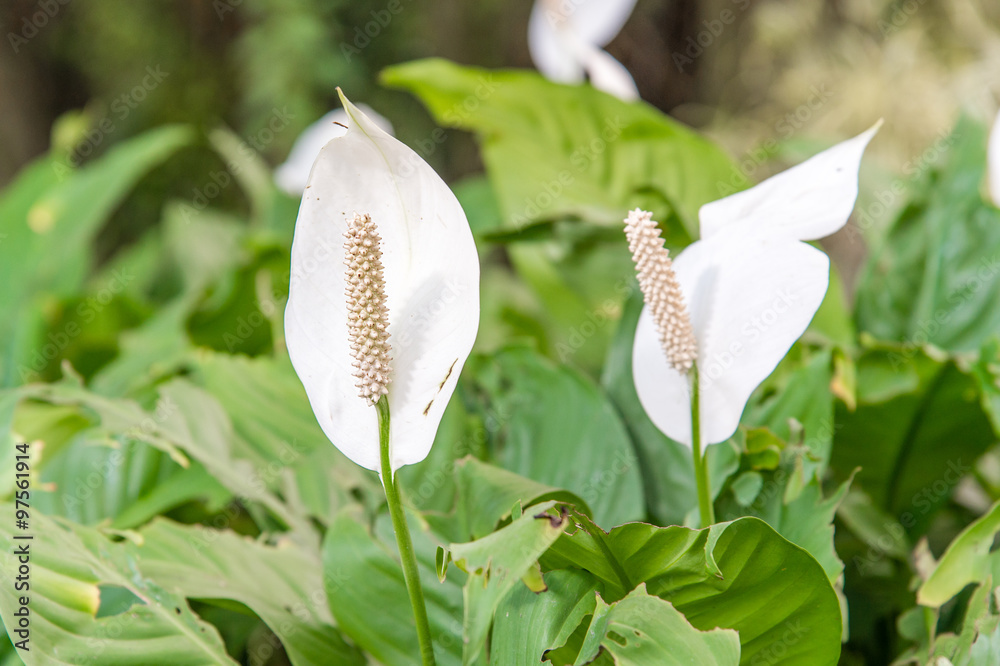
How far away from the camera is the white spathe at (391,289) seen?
0.23 m

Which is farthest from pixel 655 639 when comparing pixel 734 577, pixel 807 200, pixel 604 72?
pixel 604 72

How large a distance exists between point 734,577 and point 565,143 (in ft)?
1.30

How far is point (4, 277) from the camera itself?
2.38ft

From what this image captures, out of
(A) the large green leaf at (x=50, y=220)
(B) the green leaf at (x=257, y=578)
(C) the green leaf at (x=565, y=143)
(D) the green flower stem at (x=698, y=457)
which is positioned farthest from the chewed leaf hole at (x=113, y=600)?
(A) the large green leaf at (x=50, y=220)

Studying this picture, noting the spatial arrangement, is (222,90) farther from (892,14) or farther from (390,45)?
(892,14)

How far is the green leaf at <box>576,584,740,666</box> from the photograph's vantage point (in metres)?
0.23

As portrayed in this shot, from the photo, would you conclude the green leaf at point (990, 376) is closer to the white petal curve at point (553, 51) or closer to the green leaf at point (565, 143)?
the green leaf at point (565, 143)

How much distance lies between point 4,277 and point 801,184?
29.4 inches

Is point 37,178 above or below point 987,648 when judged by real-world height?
above

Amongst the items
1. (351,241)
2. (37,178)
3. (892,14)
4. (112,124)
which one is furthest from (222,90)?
(351,241)

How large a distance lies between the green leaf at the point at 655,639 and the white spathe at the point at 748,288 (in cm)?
7

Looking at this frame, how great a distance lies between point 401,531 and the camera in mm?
247

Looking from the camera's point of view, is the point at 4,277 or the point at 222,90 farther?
the point at 222,90

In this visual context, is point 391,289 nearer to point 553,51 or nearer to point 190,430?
point 190,430
